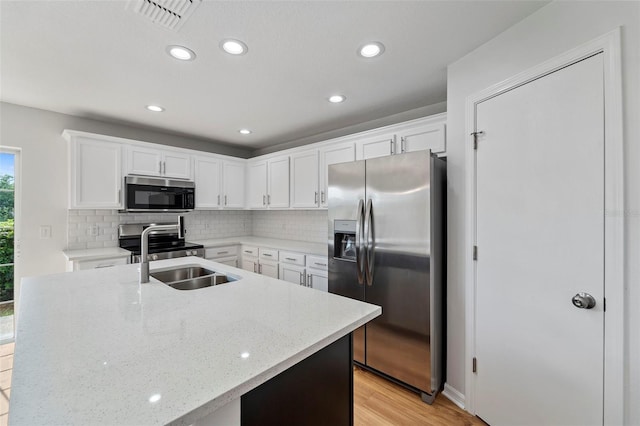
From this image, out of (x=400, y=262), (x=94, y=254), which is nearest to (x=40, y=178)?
(x=94, y=254)

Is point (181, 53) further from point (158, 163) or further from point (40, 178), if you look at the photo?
point (40, 178)

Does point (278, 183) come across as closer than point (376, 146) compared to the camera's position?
No

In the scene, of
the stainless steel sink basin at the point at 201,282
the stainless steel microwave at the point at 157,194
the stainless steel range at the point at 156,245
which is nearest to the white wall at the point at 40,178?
the stainless steel range at the point at 156,245

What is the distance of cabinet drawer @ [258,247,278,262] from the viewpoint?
3646 mm

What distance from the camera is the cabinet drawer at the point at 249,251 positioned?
3.92 m

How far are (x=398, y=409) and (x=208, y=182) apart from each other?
355cm

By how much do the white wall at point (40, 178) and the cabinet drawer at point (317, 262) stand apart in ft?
9.02

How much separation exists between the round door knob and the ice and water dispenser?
1.44 metres

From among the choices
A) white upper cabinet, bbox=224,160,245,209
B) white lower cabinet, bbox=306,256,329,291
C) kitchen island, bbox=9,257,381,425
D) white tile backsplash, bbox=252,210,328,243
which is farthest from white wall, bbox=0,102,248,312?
white lower cabinet, bbox=306,256,329,291

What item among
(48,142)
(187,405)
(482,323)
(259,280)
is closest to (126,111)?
(48,142)

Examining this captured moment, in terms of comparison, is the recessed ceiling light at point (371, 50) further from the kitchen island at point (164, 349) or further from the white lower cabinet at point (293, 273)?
the white lower cabinet at point (293, 273)

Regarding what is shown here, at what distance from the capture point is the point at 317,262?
3.16 m

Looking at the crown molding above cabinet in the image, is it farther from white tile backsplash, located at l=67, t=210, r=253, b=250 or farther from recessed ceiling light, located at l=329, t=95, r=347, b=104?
recessed ceiling light, located at l=329, t=95, r=347, b=104

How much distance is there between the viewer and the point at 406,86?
2.46 meters
